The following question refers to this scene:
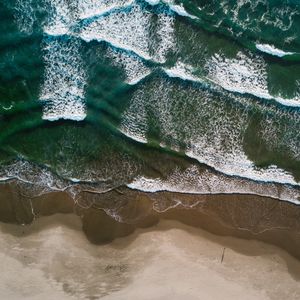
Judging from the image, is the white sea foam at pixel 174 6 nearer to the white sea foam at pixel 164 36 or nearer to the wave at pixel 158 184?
the white sea foam at pixel 164 36

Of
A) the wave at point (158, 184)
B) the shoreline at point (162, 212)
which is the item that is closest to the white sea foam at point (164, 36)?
the wave at point (158, 184)

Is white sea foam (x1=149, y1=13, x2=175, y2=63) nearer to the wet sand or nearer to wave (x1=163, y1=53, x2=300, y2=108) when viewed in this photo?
wave (x1=163, y1=53, x2=300, y2=108)

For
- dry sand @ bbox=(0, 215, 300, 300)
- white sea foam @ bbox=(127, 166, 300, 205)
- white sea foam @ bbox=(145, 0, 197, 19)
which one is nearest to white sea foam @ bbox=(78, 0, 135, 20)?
white sea foam @ bbox=(145, 0, 197, 19)

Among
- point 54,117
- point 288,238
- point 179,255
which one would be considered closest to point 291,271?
point 288,238

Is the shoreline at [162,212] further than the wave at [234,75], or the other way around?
the wave at [234,75]

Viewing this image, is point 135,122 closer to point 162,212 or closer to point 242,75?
point 162,212

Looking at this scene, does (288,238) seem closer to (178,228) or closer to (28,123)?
(178,228)
